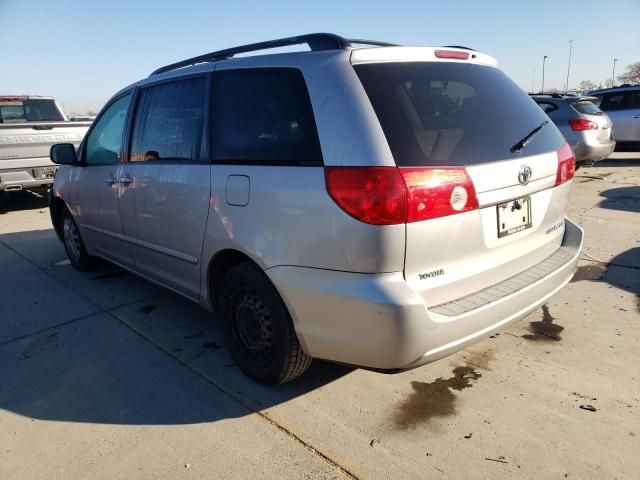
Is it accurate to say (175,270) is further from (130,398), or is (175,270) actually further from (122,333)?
(130,398)

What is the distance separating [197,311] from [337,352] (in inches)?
76.5

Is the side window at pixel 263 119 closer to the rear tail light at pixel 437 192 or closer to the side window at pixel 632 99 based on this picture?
the rear tail light at pixel 437 192

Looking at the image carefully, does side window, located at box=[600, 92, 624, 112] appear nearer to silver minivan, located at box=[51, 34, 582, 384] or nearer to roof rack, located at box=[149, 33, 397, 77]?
silver minivan, located at box=[51, 34, 582, 384]

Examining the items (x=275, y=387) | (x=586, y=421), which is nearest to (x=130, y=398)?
(x=275, y=387)

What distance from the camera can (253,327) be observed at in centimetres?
278

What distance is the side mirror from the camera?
4500 millimetres

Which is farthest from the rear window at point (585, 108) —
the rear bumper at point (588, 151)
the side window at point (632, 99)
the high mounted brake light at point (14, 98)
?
the high mounted brake light at point (14, 98)

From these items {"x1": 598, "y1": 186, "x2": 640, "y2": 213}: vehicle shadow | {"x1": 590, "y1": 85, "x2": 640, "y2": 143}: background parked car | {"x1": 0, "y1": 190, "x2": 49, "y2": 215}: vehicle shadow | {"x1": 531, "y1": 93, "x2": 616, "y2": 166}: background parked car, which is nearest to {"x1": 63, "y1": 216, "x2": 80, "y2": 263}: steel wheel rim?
{"x1": 0, "y1": 190, "x2": 49, "y2": 215}: vehicle shadow

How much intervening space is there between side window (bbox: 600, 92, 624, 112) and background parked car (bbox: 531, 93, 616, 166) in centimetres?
294

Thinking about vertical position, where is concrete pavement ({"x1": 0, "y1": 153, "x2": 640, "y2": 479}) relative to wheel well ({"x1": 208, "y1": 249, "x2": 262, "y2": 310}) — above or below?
below

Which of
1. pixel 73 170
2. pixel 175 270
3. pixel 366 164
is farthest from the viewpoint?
pixel 73 170

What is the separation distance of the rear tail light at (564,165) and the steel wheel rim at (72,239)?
4391 millimetres

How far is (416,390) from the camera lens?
2711mm

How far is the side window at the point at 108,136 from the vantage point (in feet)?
13.0
